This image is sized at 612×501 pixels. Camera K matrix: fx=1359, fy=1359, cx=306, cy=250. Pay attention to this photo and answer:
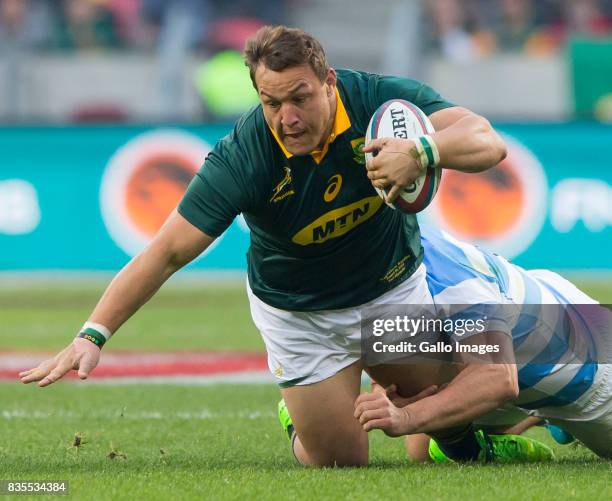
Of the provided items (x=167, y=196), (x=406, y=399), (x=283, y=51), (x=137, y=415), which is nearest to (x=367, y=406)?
(x=406, y=399)

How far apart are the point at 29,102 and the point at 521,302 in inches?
536

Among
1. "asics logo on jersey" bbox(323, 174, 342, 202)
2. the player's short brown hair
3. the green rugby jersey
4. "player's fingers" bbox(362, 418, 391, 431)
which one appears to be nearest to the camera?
the player's short brown hair

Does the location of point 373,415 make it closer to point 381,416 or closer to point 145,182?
point 381,416

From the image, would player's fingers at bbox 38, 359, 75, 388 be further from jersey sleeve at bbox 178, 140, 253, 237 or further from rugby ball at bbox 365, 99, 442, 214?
rugby ball at bbox 365, 99, 442, 214

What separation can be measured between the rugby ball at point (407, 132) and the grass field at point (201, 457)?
3.32ft

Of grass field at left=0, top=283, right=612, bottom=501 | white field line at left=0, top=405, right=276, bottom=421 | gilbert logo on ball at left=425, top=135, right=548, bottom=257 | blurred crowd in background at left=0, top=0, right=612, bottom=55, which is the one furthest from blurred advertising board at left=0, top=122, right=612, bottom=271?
white field line at left=0, top=405, right=276, bottom=421

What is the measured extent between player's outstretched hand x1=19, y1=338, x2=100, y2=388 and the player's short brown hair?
3.76 ft

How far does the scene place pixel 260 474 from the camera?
16.9ft

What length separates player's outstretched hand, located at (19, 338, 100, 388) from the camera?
4785 millimetres

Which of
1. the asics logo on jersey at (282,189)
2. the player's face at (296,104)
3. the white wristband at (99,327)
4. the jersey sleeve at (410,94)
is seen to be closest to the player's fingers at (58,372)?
the white wristband at (99,327)

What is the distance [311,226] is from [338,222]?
4.3 inches

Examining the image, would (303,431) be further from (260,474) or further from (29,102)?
(29,102)

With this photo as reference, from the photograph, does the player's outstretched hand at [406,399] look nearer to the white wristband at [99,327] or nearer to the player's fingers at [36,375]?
the white wristband at [99,327]

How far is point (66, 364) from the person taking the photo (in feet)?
16.0
